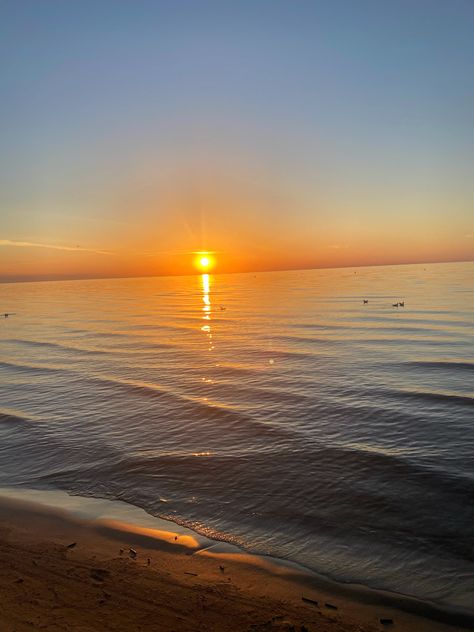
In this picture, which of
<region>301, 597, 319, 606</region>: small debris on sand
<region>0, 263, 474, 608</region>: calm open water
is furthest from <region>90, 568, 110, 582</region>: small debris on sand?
<region>301, 597, 319, 606</region>: small debris on sand

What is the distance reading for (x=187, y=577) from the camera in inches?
356

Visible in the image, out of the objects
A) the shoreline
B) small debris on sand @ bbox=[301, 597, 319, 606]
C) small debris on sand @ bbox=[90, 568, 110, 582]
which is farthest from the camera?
small debris on sand @ bbox=[90, 568, 110, 582]

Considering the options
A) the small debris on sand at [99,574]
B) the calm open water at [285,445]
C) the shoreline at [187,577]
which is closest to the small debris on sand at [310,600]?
the shoreline at [187,577]

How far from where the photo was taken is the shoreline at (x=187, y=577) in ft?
25.5

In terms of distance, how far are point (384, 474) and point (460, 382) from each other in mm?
13318

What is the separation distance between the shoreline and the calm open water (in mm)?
575

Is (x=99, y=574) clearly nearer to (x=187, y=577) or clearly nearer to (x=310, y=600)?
(x=187, y=577)

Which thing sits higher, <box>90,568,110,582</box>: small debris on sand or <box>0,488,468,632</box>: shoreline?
<box>90,568,110,582</box>: small debris on sand

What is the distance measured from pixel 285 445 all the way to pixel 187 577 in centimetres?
823

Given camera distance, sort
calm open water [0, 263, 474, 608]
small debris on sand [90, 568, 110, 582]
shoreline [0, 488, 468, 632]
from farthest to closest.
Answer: calm open water [0, 263, 474, 608]
small debris on sand [90, 568, 110, 582]
shoreline [0, 488, 468, 632]

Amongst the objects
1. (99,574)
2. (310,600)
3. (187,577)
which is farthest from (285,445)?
(99,574)

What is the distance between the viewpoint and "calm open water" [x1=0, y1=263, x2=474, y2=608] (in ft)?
35.1

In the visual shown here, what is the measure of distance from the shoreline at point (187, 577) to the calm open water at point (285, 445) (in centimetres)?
58

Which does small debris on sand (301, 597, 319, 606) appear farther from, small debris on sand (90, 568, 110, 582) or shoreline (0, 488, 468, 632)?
small debris on sand (90, 568, 110, 582)
